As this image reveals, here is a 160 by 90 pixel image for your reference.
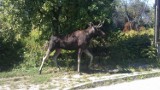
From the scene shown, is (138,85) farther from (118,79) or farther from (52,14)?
(52,14)

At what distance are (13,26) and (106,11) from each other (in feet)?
12.4

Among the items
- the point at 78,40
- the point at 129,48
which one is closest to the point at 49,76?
the point at 78,40

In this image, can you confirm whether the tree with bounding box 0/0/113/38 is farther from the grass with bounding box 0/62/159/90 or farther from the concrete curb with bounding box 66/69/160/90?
the concrete curb with bounding box 66/69/160/90

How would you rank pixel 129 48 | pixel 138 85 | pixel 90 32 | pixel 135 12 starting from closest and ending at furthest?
pixel 138 85 → pixel 90 32 → pixel 129 48 → pixel 135 12

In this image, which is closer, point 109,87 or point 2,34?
point 109,87

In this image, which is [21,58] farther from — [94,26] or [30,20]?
[94,26]

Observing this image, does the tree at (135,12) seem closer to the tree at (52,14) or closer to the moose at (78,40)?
the tree at (52,14)

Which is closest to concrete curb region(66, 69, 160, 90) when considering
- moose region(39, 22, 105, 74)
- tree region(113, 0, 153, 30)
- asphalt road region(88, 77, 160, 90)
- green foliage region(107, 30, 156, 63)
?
asphalt road region(88, 77, 160, 90)

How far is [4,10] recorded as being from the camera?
1410cm

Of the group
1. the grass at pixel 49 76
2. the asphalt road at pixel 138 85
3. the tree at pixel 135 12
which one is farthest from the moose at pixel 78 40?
the tree at pixel 135 12

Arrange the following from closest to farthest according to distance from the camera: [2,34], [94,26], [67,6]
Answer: [94,26], [67,6], [2,34]

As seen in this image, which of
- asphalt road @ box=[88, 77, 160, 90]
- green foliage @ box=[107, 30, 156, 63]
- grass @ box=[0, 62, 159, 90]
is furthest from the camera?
green foliage @ box=[107, 30, 156, 63]

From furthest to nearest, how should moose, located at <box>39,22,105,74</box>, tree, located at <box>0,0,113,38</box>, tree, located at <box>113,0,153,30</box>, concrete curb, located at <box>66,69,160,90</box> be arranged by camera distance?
tree, located at <box>113,0,153,30</box> → tree, located at <box>0,0,113,38</box> → moose, located at <box>39,22,105,74</box> → concrete curb, located at <box>66,69,160,90</box>

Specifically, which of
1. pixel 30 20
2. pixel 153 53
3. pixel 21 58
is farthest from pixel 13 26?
pixel 153 53
